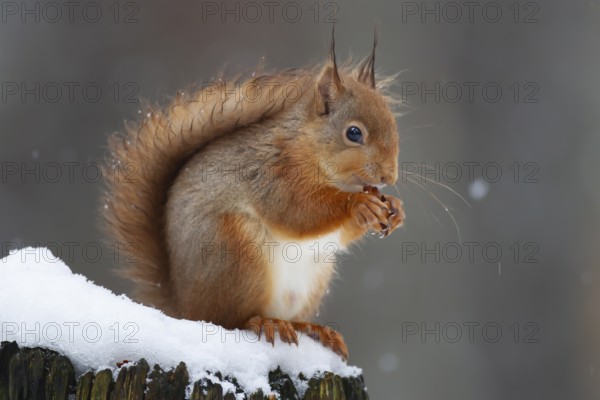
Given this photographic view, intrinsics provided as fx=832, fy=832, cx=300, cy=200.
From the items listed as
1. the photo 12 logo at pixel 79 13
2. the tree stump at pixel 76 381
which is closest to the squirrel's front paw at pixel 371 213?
the tree stump at pixel 76 381

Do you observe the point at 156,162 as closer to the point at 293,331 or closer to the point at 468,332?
the point at 293,331

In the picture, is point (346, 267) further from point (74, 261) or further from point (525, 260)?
point (74, 261)

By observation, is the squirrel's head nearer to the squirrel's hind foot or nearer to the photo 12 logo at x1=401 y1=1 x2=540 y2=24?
the squirrel's hind foot

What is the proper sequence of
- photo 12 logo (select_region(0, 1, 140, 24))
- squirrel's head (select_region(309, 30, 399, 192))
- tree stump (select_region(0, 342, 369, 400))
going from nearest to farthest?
tree stump (select_region(0, 342, 369, 400)) < squirrel's head (select_region(309, 30, 399, 192)) < photo 12 logo (select_region(0, 1, 140, 24))

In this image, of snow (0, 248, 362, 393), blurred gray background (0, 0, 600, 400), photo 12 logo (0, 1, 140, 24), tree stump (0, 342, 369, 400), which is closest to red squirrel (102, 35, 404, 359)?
snow (0, 248, 362, 393)

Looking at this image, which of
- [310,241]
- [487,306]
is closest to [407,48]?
[487,306]

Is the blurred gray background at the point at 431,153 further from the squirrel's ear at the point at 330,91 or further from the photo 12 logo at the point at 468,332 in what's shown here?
the squirrel's ear at the point at 330,91

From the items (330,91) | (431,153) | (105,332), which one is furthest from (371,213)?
(431,153)
